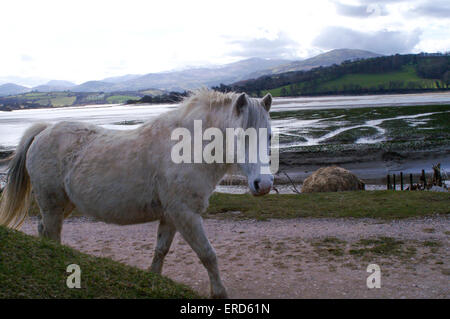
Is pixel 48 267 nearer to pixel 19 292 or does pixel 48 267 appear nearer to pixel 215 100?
pixel 19 292

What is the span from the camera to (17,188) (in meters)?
5.50

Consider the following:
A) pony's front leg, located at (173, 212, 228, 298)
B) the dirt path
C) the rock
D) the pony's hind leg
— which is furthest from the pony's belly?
the rock

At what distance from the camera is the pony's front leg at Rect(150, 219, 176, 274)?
4.92 meters

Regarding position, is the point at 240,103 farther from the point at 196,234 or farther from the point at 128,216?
the point at 128,216

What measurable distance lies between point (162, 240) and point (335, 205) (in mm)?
7681

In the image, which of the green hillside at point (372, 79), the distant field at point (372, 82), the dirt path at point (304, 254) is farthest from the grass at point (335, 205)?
the distant field at point (372, 82)

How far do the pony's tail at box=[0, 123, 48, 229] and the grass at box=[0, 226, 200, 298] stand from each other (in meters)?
0.93

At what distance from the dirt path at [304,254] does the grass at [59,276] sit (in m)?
1.13

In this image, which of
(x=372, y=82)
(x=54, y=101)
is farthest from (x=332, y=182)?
→ (x=54, y=101)

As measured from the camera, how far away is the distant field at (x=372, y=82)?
114688 millimetres

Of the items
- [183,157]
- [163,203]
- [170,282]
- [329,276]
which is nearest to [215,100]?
[183,157]

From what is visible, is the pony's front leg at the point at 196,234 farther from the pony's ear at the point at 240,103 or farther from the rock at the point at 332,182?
the rock at the point at 332,182

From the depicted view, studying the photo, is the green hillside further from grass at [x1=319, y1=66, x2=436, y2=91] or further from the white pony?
the white pony

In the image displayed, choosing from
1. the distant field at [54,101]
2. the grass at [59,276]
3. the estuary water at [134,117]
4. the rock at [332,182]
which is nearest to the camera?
the grass at [59,276]
